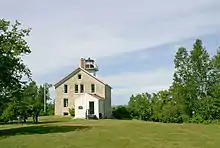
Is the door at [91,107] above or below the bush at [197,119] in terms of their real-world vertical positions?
above

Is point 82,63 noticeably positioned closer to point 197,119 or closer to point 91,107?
point 91,107

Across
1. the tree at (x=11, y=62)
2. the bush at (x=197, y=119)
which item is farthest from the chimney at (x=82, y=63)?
the tree at (x=11, y=62)

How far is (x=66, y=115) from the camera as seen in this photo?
67188 millimetres

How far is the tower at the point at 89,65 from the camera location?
69625 millimetres

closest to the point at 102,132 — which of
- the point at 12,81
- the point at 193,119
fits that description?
the point at 12,81

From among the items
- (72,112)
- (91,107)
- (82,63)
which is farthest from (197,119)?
(82,63)

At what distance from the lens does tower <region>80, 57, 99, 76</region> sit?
69625mm

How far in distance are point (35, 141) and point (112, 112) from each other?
42.5 meters

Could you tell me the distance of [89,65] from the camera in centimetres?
7150

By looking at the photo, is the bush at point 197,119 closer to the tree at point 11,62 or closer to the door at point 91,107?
the door at point 91,107

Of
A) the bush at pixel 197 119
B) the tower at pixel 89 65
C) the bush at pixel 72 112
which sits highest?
the tower at pixel 89 65

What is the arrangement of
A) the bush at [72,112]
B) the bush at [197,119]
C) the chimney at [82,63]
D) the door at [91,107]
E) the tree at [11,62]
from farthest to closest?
1. the chimney at [82,63]
2. the bush at [72,112]
3. the door at [91,107]
4. the bush at [197,119]
5. the tree at [11,62]

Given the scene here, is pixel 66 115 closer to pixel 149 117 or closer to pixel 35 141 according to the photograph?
pixel 149 117

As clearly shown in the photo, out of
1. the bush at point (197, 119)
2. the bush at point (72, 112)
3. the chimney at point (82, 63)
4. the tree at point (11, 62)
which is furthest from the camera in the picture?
the chimney at point (82, 63)
